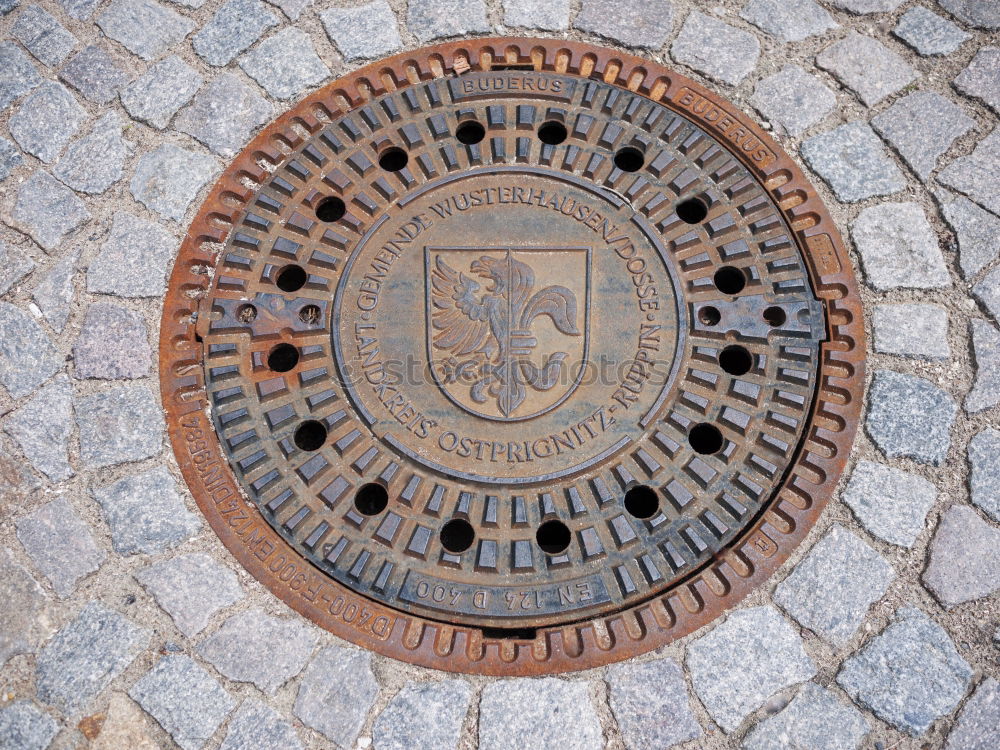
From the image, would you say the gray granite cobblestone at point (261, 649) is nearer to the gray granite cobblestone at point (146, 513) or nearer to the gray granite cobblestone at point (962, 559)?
Answer: the gray granite cobblestone at point (146, 513)

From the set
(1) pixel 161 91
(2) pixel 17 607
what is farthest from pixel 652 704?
(1) pixel 161 91

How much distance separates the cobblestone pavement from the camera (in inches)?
86.3

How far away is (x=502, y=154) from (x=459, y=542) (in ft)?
→ 4.37

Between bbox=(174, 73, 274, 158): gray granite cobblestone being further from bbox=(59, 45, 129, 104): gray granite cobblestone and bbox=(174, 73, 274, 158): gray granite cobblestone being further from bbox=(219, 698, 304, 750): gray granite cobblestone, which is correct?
bbox=(219, 698, 304, 750): gray granite cobblestone

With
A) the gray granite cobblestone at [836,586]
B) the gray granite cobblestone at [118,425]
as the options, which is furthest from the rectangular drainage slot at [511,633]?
the gray granite cobblestone at [118,425]

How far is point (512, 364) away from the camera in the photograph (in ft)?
8.05

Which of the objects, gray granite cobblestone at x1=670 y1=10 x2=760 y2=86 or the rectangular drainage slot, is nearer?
the rectangular drainage slot

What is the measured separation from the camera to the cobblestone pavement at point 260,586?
2191mm

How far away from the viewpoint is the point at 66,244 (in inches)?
104

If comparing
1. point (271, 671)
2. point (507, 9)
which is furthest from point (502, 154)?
point (271, 671)

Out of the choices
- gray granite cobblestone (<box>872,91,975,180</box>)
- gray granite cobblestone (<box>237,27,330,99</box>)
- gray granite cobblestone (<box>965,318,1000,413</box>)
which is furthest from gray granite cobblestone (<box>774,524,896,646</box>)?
gray granite cobblestone (<box>237,27,330,99</box>)

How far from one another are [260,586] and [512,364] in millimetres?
1036

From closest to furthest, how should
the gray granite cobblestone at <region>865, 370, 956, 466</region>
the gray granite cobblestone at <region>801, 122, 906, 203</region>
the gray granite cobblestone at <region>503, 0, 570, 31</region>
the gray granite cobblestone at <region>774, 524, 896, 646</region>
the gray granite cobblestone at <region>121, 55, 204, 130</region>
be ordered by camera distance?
the gray granite cobblestone at <region>774, 524, 896, 646</region> → the gray granite cobblestone at <region>865, 370, 956, 466</region> → the gray granite cobblestone at <region>801, 122, 906, 203</region> → the gray granite cobblestone at <region>121, 55, 204, 130</region> → the gray granite cobblestone at <region>503, 0, 570, 31</region>

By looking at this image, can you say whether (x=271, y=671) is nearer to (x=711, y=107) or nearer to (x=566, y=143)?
(x=566, y=143)
